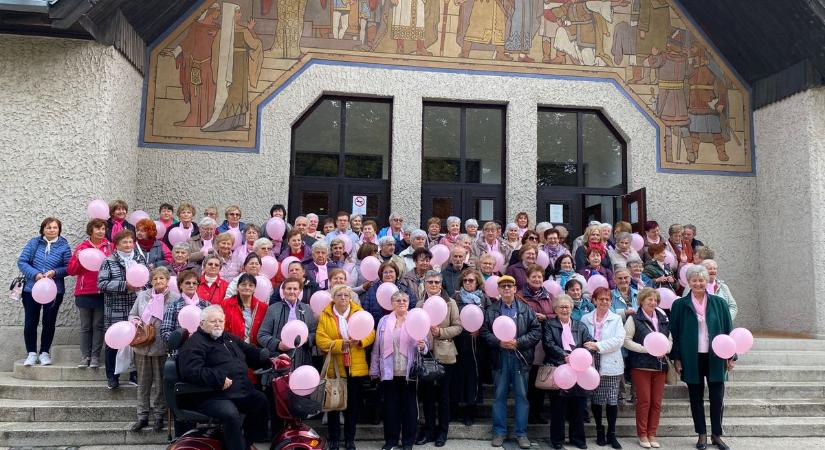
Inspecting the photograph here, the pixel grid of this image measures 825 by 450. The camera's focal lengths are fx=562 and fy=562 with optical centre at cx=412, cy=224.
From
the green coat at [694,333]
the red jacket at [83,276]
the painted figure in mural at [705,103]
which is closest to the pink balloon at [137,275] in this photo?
the red jacket at [83,276]

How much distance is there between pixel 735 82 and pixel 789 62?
1.01 metres

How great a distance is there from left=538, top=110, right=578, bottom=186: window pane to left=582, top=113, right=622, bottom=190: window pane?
218 mm

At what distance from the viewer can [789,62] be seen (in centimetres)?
903

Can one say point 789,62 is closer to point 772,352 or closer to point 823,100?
point 823,100

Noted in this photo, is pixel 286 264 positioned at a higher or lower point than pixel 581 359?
higher

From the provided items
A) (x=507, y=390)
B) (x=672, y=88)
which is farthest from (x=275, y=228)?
(x=672, y=88)

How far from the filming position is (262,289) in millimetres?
5090

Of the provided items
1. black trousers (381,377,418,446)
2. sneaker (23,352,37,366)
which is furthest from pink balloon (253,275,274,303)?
sneaker (23,352,37,366)

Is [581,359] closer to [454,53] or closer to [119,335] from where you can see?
[119,335]

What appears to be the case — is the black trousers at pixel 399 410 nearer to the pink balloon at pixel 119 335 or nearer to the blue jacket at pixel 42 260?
the pink balloon at pixel 119 335

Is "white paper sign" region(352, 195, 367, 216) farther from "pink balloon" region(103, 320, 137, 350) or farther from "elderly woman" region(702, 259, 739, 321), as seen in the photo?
"elderly woman" region(702, 259, 739, 321)

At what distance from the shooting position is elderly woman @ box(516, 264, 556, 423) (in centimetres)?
535

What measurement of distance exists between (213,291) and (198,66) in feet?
17.5

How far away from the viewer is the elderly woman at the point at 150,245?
6.06 meters
